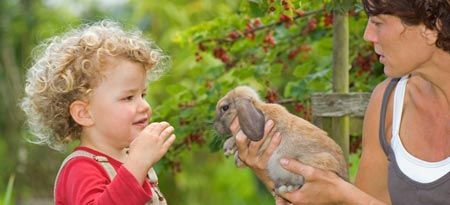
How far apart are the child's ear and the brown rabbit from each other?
0.54m

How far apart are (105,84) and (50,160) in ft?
25.2

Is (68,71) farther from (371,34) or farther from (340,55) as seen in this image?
(340,55)

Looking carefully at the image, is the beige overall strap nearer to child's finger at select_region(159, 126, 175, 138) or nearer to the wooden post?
child's finger at select_region(159, 126, 175, 138)

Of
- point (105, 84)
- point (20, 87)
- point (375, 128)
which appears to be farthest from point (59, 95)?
point (20, 87)

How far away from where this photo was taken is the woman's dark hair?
116 inches

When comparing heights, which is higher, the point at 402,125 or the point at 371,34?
the point at 371,34

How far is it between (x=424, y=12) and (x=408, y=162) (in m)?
0.58

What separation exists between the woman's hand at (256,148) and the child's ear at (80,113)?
0.54m

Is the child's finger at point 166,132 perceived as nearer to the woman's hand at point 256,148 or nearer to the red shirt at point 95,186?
the red shirt at point 95,186

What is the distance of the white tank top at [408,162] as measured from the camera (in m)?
3.22

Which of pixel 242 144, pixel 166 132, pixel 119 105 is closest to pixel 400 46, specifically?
pixel 242 144

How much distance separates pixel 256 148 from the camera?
3.36 m

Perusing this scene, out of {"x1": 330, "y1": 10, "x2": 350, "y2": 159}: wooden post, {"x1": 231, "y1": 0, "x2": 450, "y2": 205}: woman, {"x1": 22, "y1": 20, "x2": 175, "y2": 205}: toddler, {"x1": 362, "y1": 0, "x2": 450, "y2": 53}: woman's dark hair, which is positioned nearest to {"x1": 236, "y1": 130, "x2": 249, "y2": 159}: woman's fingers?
{"x1": 231, "y1": 0, "x2": 450, "y2": 205}: woman

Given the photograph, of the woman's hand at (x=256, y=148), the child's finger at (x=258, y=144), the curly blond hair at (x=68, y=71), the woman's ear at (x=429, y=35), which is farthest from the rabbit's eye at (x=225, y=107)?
the woman's ear at (x=429, y=35)
